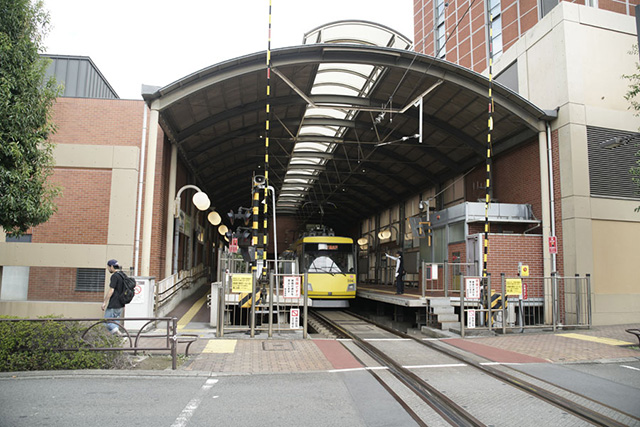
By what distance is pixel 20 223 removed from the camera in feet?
30.3

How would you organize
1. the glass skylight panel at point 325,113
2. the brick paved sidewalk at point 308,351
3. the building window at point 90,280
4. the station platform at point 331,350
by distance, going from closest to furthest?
the brick paved sidewalk at point 308,351 < the station platform at point 331,350 < the building window at point 90,280 < the glass skylight panel at point 325,113

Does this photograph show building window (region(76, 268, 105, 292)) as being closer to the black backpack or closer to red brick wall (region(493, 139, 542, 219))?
the black backpack

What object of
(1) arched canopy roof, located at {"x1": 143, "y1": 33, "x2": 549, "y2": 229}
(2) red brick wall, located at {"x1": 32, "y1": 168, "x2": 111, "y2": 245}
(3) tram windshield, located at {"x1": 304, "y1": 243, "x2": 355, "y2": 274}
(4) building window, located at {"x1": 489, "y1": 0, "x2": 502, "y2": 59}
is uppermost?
(4) building window, located at {"x1": 489, "y1": 0, "x2": 502, "y2": 59}

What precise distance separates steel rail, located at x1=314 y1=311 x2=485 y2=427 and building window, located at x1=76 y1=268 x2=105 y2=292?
26.9ft

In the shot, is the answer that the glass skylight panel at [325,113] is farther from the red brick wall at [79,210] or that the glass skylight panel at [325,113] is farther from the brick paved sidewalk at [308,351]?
the brick paved sidewalk at [308,351]

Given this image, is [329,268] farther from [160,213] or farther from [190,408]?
[190,408]

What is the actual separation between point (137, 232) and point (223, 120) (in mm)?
5960

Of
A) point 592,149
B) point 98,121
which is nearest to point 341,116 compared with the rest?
point 592,149

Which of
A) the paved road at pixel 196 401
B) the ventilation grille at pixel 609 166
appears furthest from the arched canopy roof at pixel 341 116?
the paved road at pixel 196 401

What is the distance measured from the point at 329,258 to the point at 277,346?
10.9 m

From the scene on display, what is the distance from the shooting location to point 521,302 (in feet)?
42.0

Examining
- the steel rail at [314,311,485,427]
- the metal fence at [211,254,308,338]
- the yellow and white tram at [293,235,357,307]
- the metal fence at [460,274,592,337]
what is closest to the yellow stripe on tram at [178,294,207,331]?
the metal fence at [211,254,308,338]

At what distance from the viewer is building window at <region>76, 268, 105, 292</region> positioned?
13.7m

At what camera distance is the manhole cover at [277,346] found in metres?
9.96
